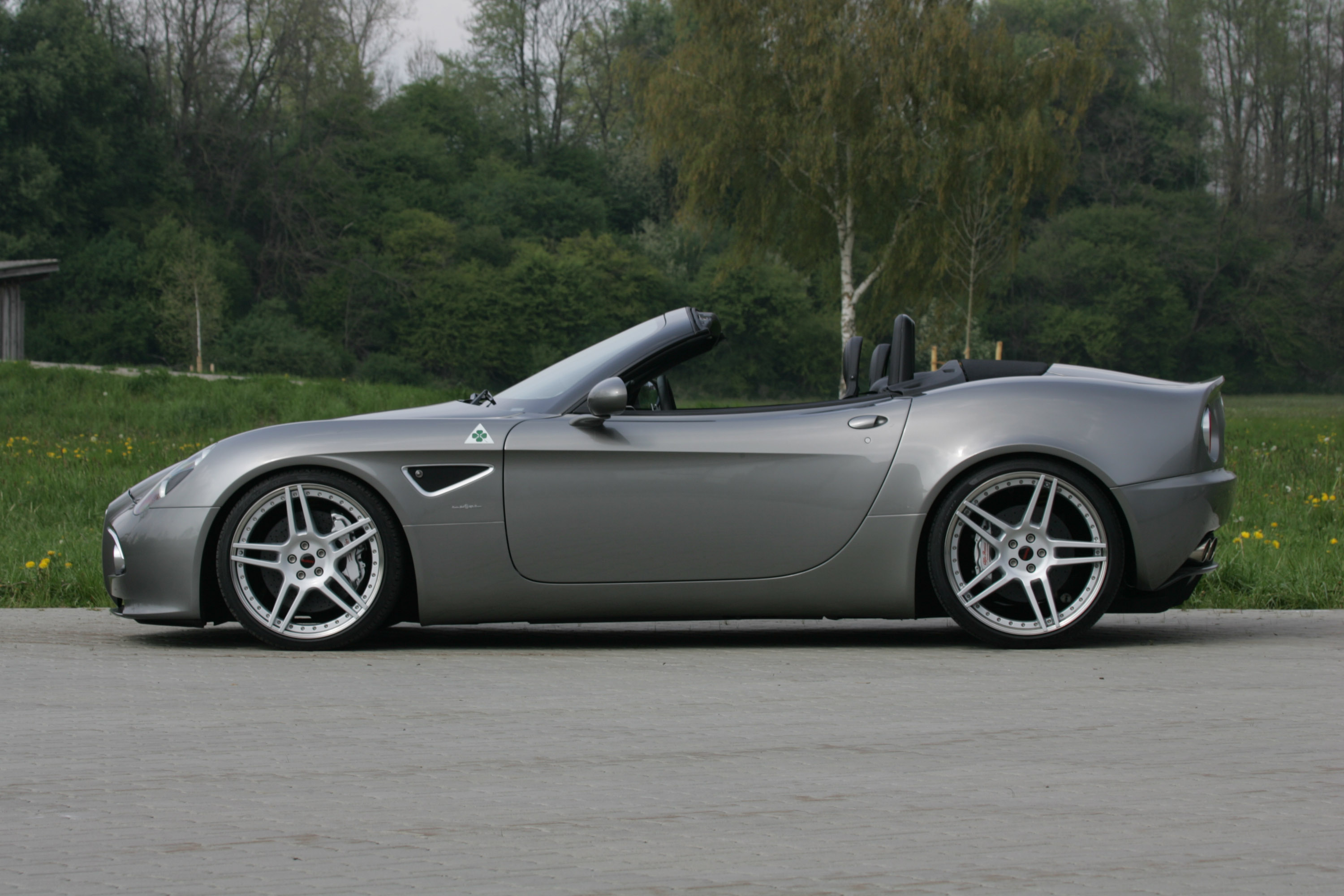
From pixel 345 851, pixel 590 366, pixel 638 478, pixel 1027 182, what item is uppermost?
pixel 1027 182

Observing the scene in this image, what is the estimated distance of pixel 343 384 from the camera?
894 inches

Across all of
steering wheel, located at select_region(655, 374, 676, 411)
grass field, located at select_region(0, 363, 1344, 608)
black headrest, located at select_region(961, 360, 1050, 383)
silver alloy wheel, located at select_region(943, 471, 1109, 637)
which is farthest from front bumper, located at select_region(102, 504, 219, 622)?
black headrest, located at select_region(961, 360, 1050, 383)

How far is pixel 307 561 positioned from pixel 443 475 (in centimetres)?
57

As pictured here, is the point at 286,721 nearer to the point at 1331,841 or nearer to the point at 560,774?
the point at 560,774

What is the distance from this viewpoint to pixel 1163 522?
500 cm

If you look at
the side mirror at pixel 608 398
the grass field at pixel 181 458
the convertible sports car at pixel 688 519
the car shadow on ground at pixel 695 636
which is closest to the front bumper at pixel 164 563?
the convertible sports car at pixel 688 519

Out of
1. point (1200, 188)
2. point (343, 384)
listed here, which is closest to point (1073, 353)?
point (1200, 188)

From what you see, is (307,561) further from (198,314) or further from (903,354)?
(198,314)

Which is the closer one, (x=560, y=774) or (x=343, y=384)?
(x=560, y=774)

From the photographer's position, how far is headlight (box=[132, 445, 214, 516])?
5094 mm

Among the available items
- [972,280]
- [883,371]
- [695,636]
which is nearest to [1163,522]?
[883,371]

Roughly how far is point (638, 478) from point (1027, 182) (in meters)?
32.1

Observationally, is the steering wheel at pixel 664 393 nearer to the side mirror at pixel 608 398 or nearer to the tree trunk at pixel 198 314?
the side mirror at pixel 608 398

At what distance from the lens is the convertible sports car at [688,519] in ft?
16.2
